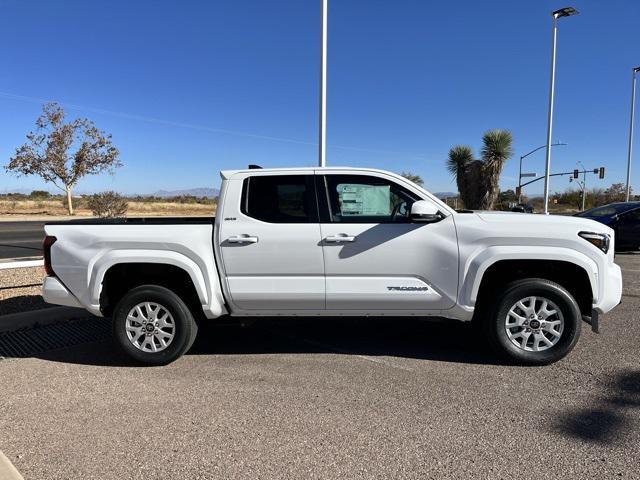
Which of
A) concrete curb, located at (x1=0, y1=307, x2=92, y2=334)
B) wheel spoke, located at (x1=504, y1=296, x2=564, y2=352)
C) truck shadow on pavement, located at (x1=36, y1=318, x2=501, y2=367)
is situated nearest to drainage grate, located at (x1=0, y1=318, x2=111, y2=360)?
concrete curb, located at (x1=0, y1=307, x2=92, y2=334)

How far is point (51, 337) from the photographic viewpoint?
5.82 metres

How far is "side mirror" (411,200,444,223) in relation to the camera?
4574 mm

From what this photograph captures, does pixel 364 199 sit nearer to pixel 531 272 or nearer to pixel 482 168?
pixel 531 272

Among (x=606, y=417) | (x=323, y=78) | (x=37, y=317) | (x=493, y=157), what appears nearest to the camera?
(x=606, y=417)

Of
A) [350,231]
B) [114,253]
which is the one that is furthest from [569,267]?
[114,253]

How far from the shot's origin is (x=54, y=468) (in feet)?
10.2

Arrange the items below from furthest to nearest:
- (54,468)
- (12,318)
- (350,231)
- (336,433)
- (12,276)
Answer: (12,276) < (12,318) < (350,231) < (336,433) < (54,468)

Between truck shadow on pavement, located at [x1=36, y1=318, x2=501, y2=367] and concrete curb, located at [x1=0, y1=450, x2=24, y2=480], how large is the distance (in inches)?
76.4

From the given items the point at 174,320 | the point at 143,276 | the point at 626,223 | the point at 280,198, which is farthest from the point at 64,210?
the point at 280,198

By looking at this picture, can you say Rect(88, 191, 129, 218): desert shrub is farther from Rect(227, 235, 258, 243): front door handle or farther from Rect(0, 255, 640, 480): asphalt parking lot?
Rect(227, 235, 258, 243): front door handle

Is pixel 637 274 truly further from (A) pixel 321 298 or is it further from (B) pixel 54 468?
(B) pixel 54 468

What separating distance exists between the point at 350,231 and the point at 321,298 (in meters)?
0.69

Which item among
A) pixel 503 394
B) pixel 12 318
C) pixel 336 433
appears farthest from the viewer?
pixel 12 318

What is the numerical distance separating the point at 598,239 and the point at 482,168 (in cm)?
1801
